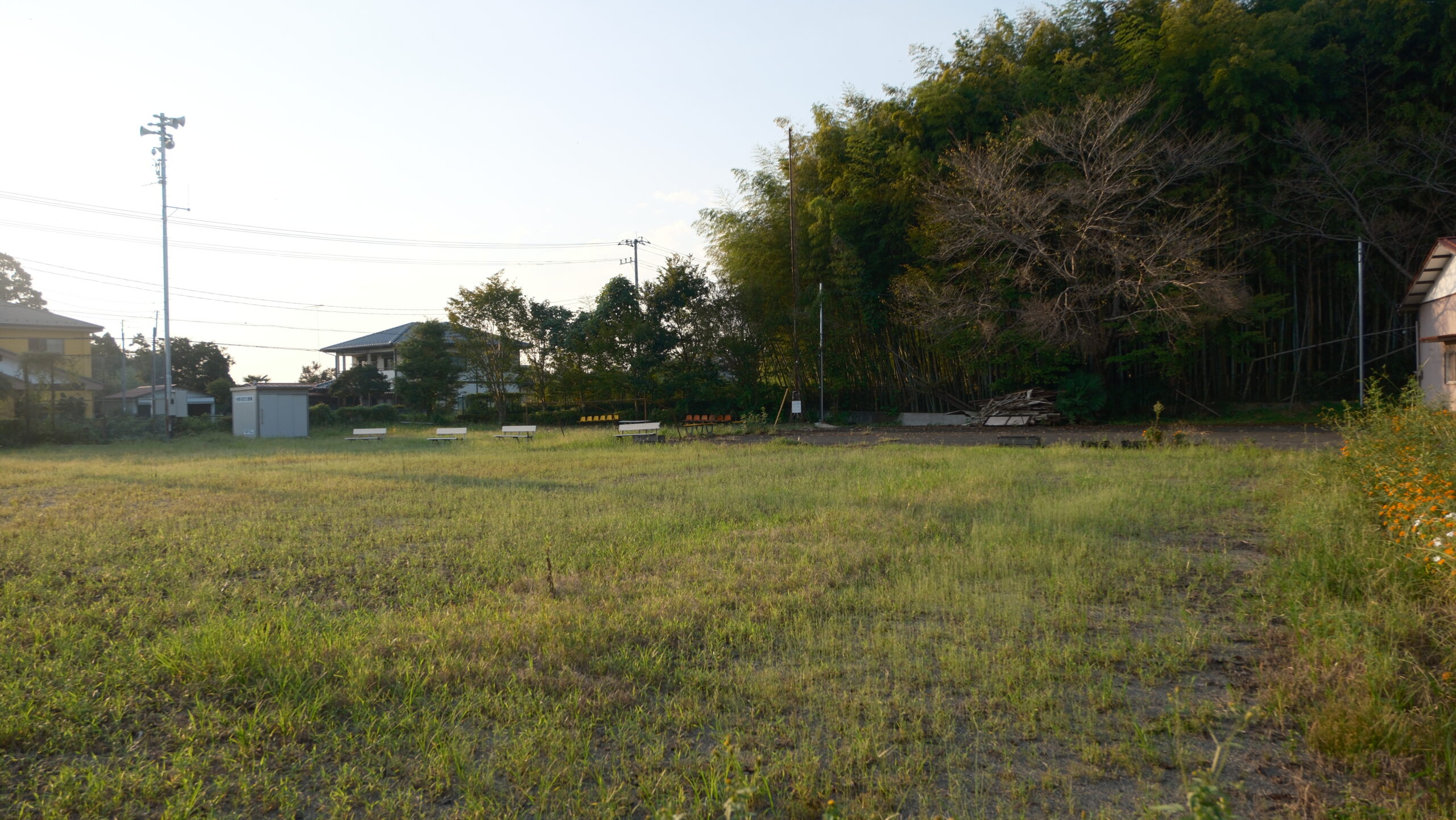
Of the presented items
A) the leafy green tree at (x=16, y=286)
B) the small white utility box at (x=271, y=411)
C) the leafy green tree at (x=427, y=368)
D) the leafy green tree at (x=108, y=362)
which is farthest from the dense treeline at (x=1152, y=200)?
the leafy green tree at (x=16, y=286)

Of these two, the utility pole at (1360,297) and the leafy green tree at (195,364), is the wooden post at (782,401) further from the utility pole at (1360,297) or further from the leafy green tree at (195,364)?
the leafy green tree at (195,364)

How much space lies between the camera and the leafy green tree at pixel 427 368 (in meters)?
28.1

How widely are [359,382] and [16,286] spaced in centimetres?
2613

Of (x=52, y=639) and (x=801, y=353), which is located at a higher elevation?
(x=801, y=353)

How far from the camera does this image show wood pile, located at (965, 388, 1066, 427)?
18.5 m

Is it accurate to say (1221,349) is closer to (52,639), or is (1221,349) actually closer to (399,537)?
(399,537)

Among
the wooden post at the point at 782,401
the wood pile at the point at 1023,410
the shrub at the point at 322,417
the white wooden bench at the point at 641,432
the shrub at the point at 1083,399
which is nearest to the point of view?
the white wooden bench at the point at 641,432

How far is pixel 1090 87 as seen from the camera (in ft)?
57.8

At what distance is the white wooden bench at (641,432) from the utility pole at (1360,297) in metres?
13.2

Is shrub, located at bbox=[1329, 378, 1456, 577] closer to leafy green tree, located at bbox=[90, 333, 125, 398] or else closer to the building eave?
the building eave

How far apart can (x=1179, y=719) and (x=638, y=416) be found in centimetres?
2301

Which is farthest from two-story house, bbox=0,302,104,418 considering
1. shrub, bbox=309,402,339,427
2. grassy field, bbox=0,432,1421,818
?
grassy field, bbox=0,432,1421,818

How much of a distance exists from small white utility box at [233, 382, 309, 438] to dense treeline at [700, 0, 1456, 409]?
1689 centimetres

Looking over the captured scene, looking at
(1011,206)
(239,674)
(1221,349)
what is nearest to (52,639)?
(239,674)
